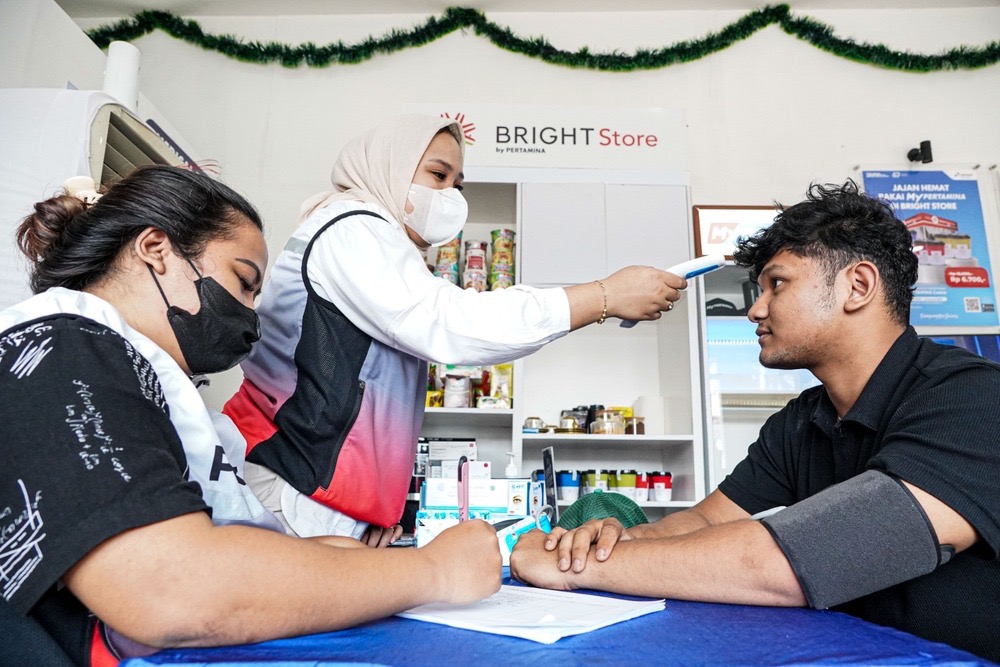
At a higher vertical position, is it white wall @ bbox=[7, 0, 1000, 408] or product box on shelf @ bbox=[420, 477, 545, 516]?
white wall @ bbox=[7, 0, 1000, 408]

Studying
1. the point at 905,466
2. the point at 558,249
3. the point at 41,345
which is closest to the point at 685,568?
the point at 905,466

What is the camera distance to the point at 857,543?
2.67ft

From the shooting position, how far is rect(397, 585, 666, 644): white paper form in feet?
2.02

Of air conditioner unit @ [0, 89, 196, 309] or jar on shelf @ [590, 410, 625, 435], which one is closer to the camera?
air conditioner unit @ [0, 89, 196, 309]

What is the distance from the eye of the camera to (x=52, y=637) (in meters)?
0.60

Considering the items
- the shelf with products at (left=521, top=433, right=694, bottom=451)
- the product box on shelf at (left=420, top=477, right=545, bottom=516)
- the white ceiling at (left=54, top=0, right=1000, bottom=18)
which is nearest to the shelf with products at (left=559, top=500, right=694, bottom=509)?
the shelf with products at (left=521, top=433, right=694, bottom=451)

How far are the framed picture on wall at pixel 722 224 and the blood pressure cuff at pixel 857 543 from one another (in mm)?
2053

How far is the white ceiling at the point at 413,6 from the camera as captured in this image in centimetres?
355

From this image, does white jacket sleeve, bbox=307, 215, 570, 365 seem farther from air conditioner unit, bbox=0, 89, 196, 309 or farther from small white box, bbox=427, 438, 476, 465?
small white box, bbox=427, 438, 476, 465

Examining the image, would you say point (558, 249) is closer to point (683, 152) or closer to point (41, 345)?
point (683, 152)

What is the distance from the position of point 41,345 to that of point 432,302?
0.66 meters

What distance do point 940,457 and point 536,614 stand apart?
549 mm

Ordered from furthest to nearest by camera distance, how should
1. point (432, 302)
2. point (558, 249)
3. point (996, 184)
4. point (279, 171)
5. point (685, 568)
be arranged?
point (279, 171)
point (996, 184)
point (558, 249)
point (432, 302)
point (685, 568)

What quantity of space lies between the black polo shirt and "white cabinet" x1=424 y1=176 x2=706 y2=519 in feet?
4.69
